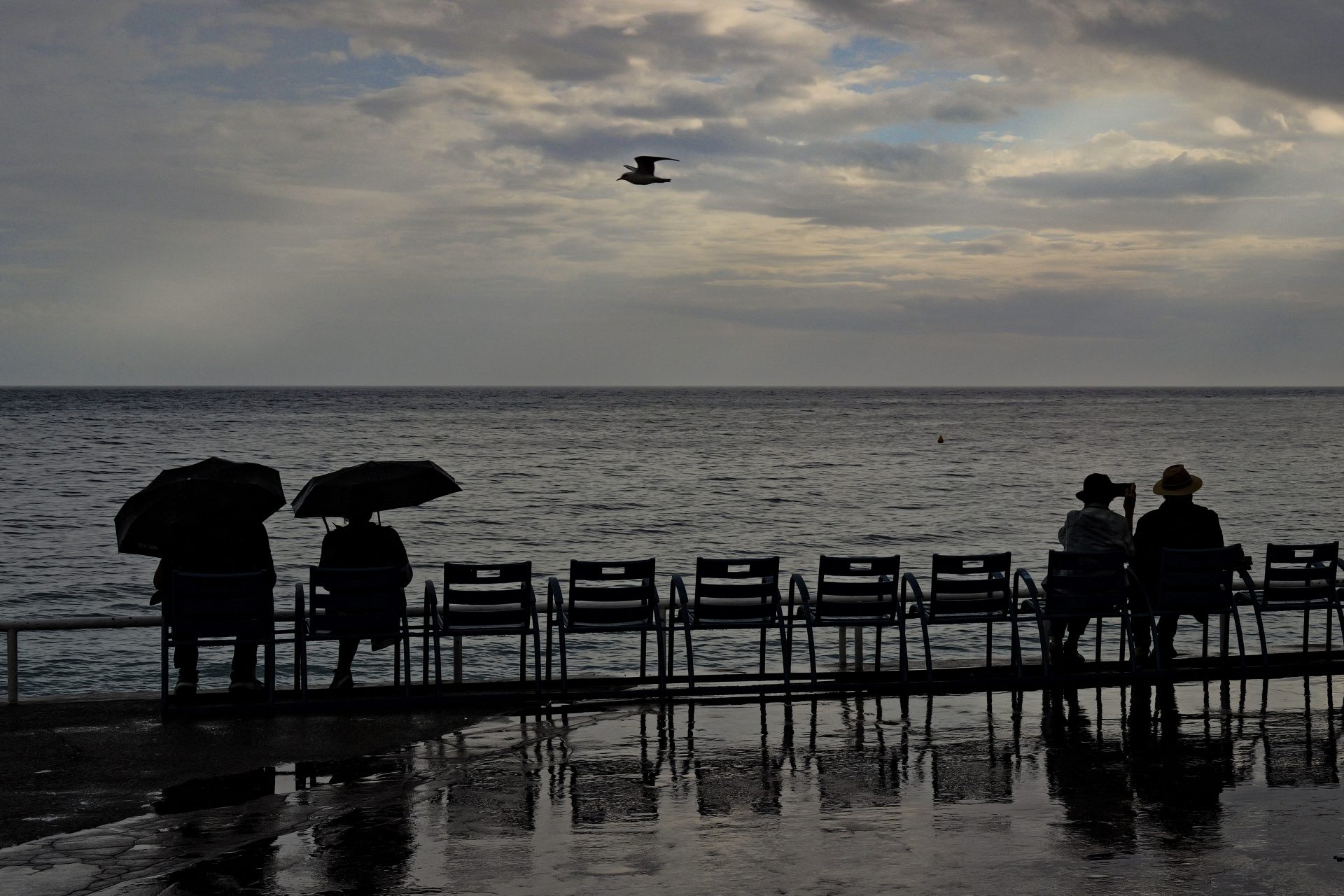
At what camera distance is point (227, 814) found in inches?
282

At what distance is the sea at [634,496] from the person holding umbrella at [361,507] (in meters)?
6.73

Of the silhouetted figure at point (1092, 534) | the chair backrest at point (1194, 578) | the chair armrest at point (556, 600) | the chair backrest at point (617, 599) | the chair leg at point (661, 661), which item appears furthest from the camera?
the silhouetted figure at point (1092, 534)

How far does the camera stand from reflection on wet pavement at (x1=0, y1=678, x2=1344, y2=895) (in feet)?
19.8

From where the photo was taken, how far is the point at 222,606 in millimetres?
9555

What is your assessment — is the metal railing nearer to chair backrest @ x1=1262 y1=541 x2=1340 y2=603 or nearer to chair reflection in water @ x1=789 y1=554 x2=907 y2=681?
chair reflection in water @ x1=789 y1=554 x2=907 y2=681

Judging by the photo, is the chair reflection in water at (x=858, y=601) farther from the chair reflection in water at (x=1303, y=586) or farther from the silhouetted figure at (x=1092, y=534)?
the chair reflection in water at (x=1303, y=586)

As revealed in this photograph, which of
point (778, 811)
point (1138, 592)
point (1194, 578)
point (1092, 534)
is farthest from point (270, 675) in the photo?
point (1194, 578)

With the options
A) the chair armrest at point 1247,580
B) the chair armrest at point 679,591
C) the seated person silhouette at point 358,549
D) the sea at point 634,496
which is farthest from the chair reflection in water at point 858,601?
the sea at point 634,496

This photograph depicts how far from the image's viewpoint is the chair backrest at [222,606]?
9477 mm

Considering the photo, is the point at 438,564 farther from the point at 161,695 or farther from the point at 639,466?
the point at 639,466

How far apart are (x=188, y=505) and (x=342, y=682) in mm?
1781

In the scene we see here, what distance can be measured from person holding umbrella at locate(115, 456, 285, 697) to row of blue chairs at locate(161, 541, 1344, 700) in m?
0.32

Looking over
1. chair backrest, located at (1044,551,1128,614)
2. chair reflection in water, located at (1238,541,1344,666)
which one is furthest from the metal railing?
chair reflection in water, located at (1238,541,1344,666)

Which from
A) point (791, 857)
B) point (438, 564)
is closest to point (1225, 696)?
point (791, 857)
